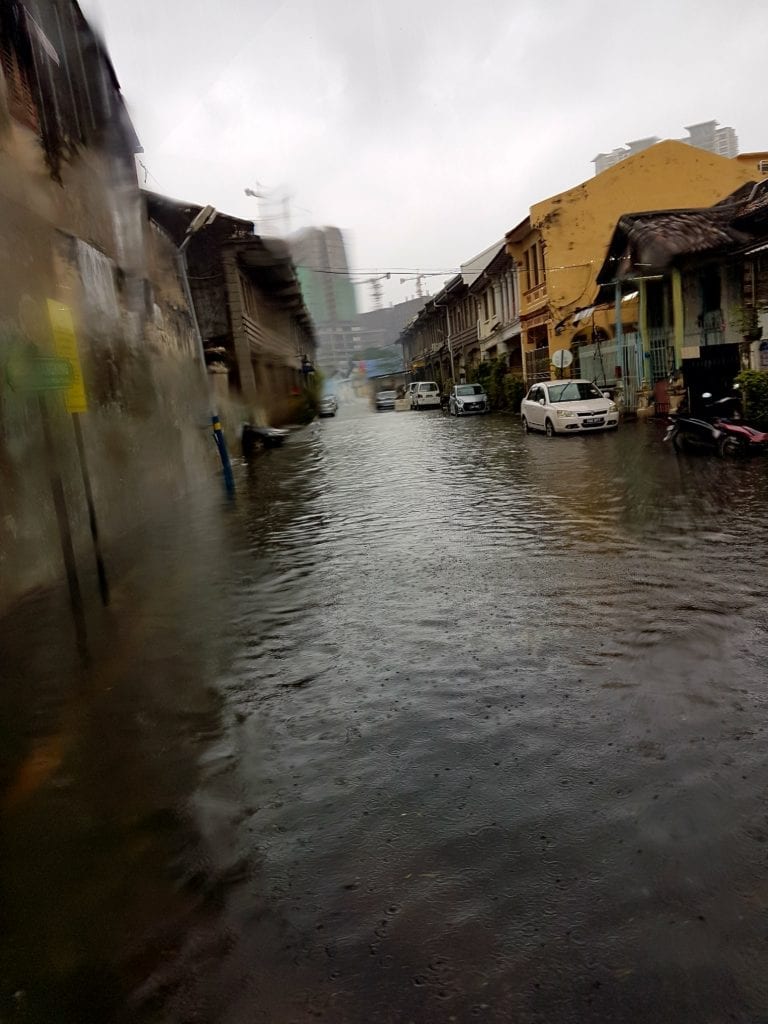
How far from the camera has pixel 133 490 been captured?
11.0 metres

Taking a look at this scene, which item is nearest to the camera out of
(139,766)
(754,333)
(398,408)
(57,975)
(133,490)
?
(57,975)

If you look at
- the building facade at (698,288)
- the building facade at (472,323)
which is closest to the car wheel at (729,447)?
the building facade at (698,288)

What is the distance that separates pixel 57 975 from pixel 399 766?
1638mm

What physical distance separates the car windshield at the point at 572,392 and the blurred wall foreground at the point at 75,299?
1035 cm

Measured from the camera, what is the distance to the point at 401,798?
322 cm

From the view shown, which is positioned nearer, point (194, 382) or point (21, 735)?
point (21, 735)

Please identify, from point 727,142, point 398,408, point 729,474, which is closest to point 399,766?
point 729,474

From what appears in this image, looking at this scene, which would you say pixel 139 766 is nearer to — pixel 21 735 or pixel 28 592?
pixel 21 735

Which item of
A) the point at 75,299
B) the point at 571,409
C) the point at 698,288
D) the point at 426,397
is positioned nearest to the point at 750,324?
the point at 698,288

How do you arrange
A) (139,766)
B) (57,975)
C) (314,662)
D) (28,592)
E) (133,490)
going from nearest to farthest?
(57,975) → (139,766) → (314,662) → (28,592) → (133,490)

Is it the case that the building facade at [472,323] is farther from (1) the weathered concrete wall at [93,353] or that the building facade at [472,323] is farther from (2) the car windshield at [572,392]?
(1) the weathered concrete wall at [93,353]

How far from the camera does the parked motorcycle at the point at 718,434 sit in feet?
40.8

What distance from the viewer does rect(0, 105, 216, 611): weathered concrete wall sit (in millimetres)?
7020

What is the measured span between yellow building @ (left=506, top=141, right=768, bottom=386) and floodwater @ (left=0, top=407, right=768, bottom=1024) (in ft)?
78.8
